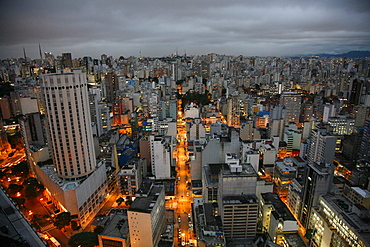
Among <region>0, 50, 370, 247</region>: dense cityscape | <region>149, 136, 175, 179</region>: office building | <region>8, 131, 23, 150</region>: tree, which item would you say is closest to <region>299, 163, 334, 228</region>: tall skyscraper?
<region>0, 50, 370, 247</region>: dense cityscape

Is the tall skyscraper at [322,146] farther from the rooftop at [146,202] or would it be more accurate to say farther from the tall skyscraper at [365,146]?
the rooftop at [146,202]

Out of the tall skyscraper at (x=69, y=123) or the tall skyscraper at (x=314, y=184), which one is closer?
the tall skyscraper at (x=314, y=184)

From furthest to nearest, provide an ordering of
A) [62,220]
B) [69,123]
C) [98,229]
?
[69,123], [62,220], [98,229]

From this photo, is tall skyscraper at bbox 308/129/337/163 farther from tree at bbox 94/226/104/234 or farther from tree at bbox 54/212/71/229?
tree at bbox 54/212/71/229

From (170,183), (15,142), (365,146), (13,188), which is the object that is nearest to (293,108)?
(365,146)

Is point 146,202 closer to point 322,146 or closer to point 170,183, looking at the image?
point 170,183

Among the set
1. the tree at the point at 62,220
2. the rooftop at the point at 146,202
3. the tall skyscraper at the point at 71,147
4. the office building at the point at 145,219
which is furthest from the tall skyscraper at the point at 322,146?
the tree at the point at 62,220
